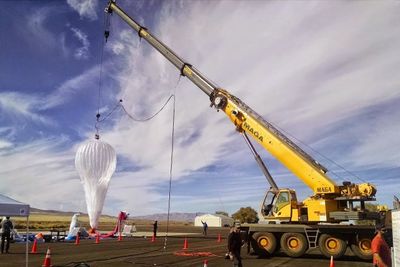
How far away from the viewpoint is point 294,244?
858 inches

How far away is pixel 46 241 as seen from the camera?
3266 centimetres

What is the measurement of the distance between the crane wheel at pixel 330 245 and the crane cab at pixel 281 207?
5.40 ft

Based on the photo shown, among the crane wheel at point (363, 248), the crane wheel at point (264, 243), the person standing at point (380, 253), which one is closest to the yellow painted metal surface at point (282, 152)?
the crane wheel at point (363, 248)

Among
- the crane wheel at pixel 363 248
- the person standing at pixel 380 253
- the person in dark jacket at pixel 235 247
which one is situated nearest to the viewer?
the person standing at pixel 380 253

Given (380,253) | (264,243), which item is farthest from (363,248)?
(380,253)

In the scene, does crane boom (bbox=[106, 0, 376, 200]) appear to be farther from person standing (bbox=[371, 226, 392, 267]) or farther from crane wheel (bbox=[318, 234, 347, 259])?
person standing (bbox=[371, 226, 392, 267])

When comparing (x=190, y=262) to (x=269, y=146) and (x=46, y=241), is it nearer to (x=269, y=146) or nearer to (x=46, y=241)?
(x=269, y=146)

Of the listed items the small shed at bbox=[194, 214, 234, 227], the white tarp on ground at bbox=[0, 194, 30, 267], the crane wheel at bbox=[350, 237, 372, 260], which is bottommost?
the crane wheel at bbox=[350, 237, 372, 260]

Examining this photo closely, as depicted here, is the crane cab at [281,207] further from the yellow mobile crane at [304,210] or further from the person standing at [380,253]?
the person standing at [380,253]

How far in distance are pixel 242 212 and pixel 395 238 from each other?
264 ft

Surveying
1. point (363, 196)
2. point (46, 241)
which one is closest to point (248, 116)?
point (363, 196)

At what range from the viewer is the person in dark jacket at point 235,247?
13266 mm

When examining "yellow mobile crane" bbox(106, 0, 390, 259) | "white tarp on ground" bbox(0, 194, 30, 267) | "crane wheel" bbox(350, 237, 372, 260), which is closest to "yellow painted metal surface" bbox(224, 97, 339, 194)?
"yellow mobile crane" bbox(106, 0, 390, 259)

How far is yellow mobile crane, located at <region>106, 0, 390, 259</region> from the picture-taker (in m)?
20.5
